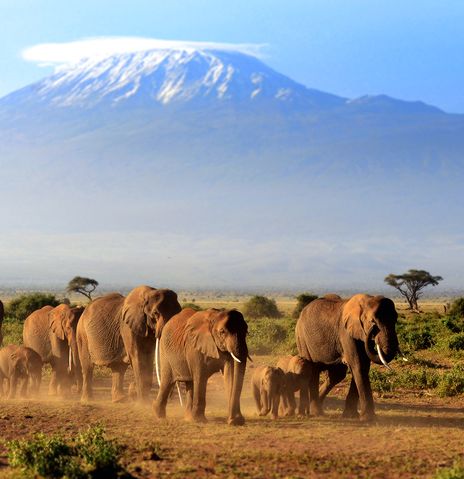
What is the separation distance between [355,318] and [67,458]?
286 inches

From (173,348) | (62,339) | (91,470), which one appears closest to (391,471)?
(91,470)

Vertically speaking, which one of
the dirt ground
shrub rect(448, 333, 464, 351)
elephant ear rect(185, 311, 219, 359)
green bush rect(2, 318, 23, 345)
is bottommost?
the dirt ground

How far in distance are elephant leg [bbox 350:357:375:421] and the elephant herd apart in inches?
0.8

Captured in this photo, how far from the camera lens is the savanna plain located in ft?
45.4

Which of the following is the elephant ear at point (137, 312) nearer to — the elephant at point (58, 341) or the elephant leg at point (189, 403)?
the elephant leg at point (189, 403)

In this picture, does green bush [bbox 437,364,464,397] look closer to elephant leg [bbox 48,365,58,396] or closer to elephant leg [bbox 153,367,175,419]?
elephant leg [bbox 153,367,175,419]

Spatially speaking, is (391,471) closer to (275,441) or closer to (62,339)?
(275,441)

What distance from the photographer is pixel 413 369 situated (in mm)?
28422

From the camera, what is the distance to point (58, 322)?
2464cm

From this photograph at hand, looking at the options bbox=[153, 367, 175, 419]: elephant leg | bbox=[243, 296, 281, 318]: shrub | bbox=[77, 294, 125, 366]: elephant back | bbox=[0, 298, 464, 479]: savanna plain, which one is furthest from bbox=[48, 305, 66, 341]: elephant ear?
bbox=[243, 296, 281, 318]: shrub

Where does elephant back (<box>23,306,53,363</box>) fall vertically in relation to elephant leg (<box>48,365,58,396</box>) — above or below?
above

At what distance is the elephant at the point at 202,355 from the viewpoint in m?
17.6

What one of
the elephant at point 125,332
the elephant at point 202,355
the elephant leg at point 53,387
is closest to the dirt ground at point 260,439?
the elephant at point 202,355

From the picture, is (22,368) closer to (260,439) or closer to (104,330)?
(104,330)
